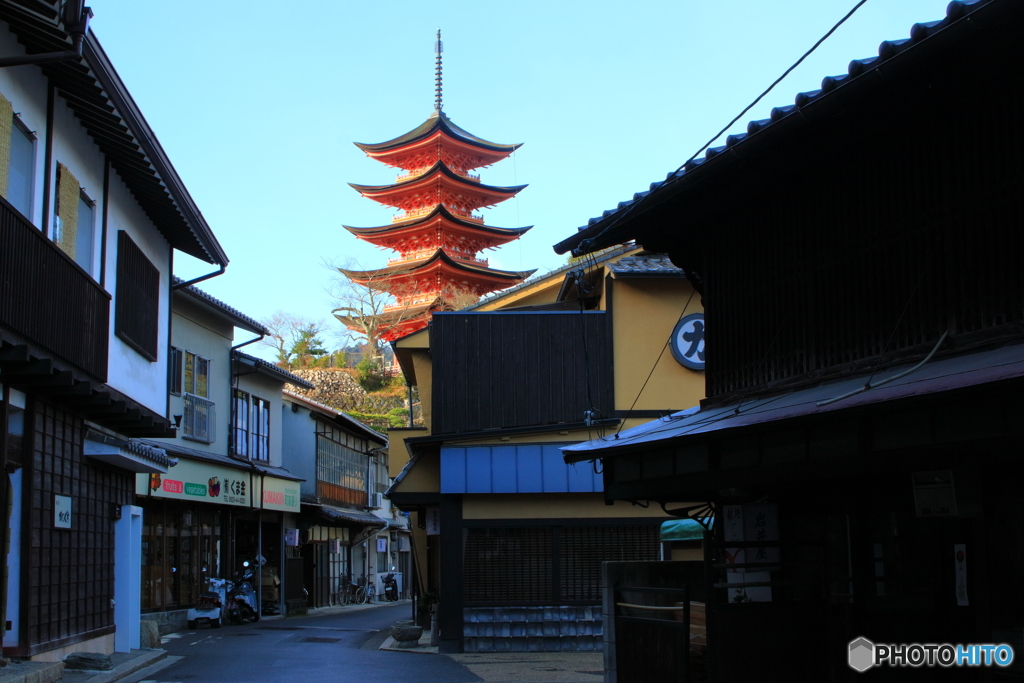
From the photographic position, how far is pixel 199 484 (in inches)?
1016

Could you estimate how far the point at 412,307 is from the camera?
57.0 meters

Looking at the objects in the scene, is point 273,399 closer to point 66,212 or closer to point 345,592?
point 345,592

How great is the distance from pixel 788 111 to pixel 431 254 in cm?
5027

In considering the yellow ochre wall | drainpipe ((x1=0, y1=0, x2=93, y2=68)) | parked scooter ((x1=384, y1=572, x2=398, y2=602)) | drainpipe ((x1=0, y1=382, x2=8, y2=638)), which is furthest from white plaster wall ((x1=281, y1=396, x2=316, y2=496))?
drainpipe ((x1=0, y1=0, x2=93, y2=68))

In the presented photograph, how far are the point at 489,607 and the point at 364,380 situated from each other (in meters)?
39.5

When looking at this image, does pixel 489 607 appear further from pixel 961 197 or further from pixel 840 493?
pixel 961 197

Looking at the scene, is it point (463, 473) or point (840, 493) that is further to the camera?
point (463, 473)

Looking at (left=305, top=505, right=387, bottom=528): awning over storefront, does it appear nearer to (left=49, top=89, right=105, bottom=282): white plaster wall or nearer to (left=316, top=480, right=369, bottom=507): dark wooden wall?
(left=316, top=480, right=369, bottom=507): dark wooden wall

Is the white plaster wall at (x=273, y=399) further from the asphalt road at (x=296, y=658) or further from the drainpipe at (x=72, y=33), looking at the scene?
the drainpipe at (x=72, y=33)

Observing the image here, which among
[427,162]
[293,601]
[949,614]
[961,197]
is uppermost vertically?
[427,162]

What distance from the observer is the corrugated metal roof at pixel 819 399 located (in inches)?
247

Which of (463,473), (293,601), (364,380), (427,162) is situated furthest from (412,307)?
(463,473)

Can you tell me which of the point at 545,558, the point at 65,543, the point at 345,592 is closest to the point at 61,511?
the point at 65,543

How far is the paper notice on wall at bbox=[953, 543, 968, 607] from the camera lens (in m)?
7.71
